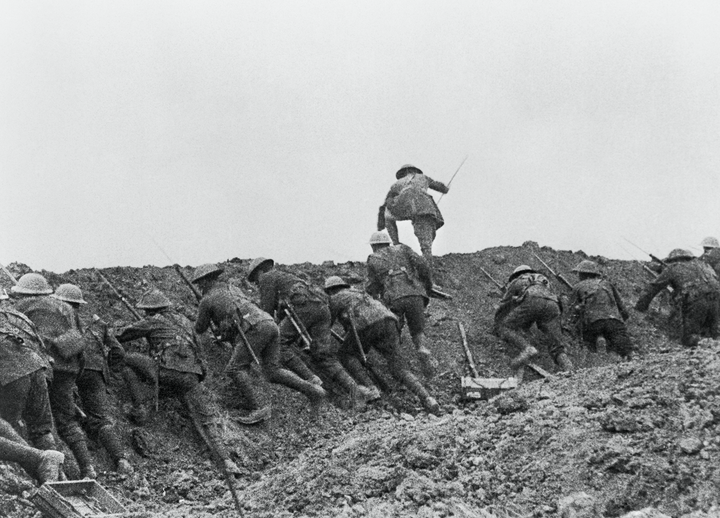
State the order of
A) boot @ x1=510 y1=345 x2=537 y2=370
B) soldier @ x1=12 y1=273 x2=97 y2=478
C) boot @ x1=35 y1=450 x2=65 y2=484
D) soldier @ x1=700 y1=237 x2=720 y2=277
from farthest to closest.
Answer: soldier @ x1=700 y1=237 x2=720 y2=277, boot @ x1=510 y1=345 x2=537 y2=370, soldier @ x1=12 y1=273 x2=97 y2=478, boot @ x1=35 y1=450 x2=65 y2=484

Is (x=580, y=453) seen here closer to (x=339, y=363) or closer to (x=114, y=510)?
(x=114, y=510)

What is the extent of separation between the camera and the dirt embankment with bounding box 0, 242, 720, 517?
774 cm

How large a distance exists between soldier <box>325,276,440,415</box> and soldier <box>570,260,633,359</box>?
118 inches

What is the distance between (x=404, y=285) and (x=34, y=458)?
599 centimetres

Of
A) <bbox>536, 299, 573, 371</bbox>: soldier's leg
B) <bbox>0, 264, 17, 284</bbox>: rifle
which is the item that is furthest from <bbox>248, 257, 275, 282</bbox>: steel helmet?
<bbox>536, 299, 573, 371</bbox>: soldier's leg

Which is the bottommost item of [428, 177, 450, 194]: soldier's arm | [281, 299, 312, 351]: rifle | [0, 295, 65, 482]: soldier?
[0, 295, 65, 482]: soldier

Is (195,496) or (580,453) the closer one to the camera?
(580,453)

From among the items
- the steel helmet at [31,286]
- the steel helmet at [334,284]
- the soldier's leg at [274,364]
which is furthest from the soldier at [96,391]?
the steel helmet at [334,284]

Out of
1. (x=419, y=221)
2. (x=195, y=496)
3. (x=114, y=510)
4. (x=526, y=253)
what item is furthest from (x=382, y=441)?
(x=526, y=253)

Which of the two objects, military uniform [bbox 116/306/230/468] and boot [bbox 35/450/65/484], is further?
military uniform [bbox 116/306/230/468]

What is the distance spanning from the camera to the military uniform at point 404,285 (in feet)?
43.0

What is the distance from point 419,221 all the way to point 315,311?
380cm

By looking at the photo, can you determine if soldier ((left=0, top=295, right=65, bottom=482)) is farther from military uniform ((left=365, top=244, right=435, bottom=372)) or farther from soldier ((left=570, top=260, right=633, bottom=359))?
soldier ((left=570, top=260, right=633, bottom=359))

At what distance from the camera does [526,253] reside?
18.1 meters
